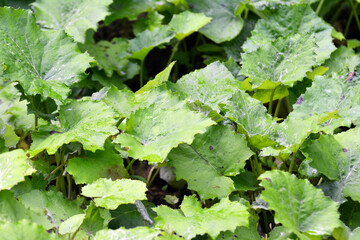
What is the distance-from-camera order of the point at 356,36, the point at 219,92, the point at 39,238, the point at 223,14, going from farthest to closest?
the point at 356,36 → the point at 223,14 → the point at 219,92 → the point at 39,238

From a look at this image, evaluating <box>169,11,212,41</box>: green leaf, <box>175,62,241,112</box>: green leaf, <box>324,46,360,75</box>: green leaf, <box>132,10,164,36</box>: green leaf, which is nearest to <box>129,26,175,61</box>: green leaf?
<box>169,11,212,41</box>: green leaf

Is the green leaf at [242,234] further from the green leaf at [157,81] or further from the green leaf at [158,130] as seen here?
the green leaf at [157,81]

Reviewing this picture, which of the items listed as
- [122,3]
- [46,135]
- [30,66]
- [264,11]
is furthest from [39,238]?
[122,3]

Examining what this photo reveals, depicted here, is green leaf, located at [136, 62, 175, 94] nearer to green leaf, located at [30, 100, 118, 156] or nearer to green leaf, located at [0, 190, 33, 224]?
green leaf, located at [30, 100, 118, 156]

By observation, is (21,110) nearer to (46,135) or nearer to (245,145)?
(46,135)

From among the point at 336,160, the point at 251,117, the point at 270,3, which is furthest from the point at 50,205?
the point at 270,3

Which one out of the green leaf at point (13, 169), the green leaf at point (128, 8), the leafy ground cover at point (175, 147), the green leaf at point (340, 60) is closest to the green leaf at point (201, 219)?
the leafy ground cover at point (175, 147)
